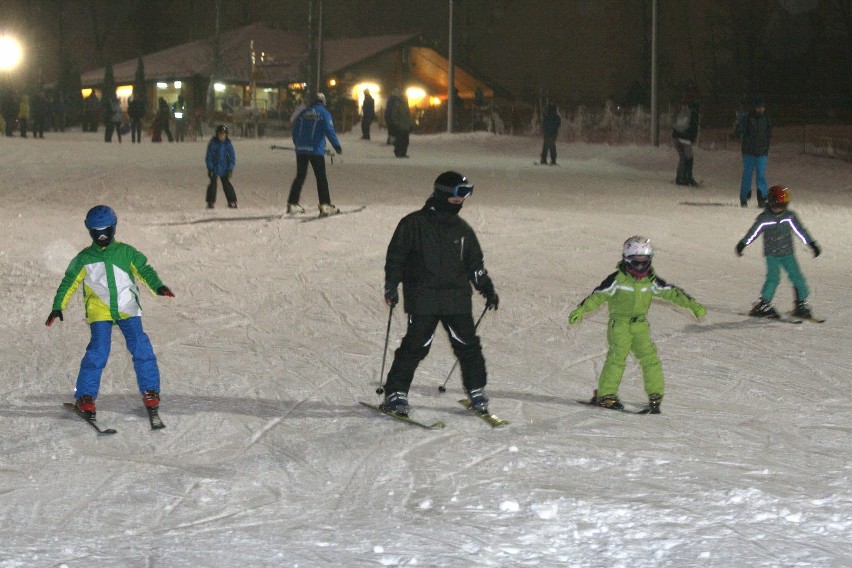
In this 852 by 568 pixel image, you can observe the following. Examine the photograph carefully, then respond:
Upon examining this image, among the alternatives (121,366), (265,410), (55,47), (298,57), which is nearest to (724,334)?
(265,410)

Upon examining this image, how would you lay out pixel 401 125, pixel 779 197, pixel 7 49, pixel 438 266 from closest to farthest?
1. pixel 438 266
2. pixel 779 197
3. pixel 401 125
4. pixel 7 49

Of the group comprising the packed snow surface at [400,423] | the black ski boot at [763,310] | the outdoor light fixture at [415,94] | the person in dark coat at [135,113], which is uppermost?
the outdoor light fixture at [415,94]

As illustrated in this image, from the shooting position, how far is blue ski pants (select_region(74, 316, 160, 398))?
6.03 metres

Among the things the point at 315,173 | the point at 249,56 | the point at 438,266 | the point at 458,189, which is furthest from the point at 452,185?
the point at 249,56

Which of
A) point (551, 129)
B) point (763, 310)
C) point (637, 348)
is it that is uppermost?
point (551, 129)

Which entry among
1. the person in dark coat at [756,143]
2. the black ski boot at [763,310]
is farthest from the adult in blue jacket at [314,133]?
the person in dark coat at [756,143]

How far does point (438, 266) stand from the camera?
5.94 metres

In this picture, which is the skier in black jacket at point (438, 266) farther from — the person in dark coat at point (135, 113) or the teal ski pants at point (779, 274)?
the person in dark coat at point (135, 113)

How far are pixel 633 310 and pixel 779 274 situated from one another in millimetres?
3370

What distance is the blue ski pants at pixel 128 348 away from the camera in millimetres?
6031

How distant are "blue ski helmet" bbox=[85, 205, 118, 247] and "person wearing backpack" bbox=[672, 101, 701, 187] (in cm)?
1430

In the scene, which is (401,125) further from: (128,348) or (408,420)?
(128,348)

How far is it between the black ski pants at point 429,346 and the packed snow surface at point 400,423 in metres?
0.25

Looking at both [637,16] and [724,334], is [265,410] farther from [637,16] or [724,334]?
[637,16]
